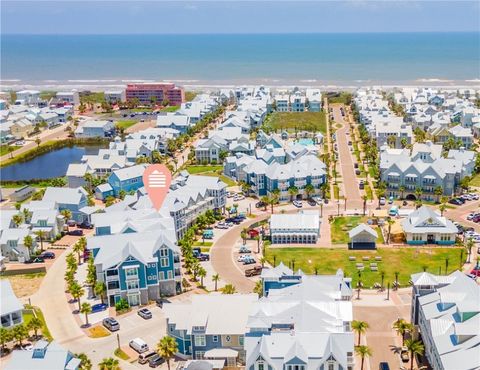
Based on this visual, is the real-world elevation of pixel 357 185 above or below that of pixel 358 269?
above

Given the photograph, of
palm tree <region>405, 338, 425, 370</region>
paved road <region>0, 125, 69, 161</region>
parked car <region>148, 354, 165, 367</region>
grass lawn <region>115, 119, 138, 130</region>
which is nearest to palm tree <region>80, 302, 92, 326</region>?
parked car <region>148, 354, 165, 367</region>

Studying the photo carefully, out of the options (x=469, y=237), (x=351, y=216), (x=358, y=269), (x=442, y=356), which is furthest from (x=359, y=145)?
(x=442, y=356)

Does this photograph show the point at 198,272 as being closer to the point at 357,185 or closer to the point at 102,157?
the point at 357,185

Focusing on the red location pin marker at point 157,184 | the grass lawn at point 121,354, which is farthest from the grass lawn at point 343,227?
the grass lawn at point 121,354

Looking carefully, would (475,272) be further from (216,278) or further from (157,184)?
(157,184)

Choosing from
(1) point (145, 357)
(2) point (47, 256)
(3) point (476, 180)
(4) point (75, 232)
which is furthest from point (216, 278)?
(3) point (476, 180)
